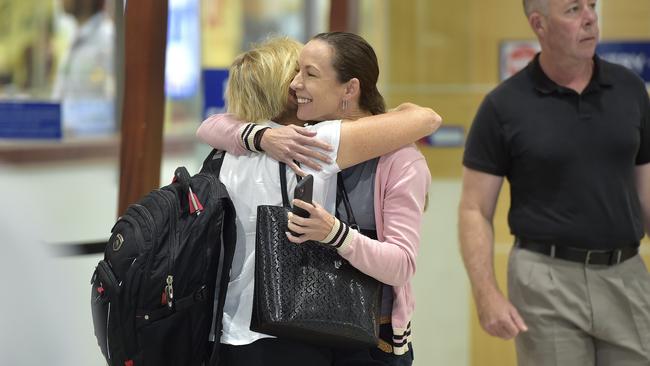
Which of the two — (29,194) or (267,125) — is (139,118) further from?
(267,125)

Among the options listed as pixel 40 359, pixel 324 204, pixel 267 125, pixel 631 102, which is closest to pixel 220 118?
pixel 267 125

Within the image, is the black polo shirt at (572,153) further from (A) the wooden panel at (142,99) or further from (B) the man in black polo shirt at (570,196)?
(A) the wooden panel at (142,99)

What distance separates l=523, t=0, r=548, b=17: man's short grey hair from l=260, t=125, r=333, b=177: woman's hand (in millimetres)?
1485

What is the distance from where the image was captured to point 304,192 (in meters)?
2.24

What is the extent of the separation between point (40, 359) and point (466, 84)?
2438 mm

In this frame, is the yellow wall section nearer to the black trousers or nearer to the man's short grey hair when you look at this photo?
the man's short grey hair

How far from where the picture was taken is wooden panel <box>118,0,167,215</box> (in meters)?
3.96

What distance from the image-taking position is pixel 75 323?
3.96 meters

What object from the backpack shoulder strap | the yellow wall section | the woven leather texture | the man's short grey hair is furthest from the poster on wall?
the woven leather texture

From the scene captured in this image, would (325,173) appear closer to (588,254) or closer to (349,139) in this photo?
(349,139)

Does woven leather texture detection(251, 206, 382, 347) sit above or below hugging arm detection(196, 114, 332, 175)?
below

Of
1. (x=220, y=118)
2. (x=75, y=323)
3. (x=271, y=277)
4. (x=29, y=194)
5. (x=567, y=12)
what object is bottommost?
(x=75, y=323)

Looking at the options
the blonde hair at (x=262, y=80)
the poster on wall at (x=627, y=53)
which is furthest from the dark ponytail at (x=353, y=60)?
the poster on wall at (x=627, y=53)

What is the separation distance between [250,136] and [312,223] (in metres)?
0.31
